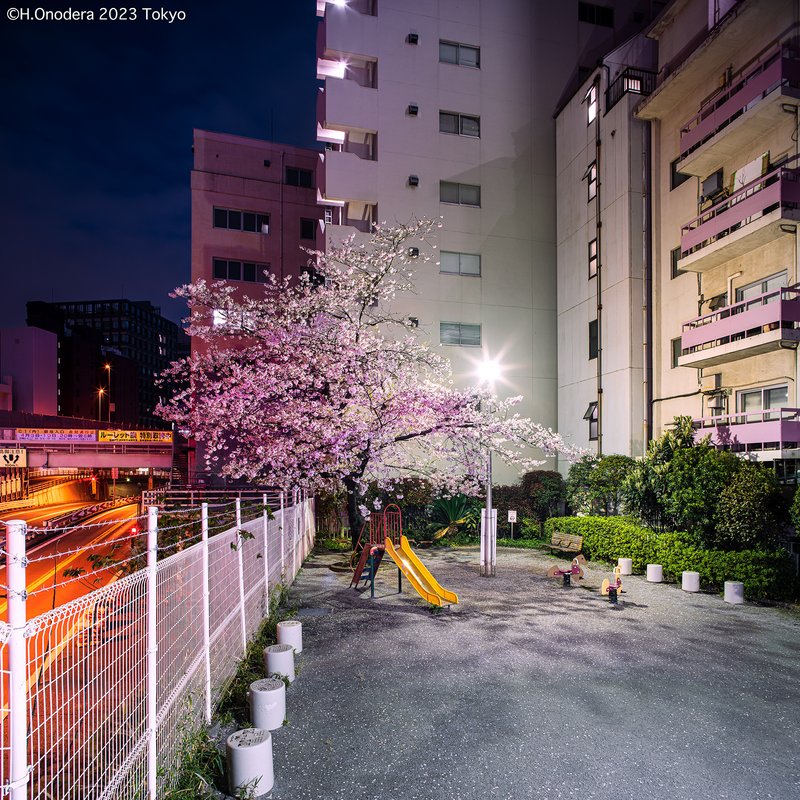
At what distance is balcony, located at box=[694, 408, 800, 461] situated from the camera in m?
14.2

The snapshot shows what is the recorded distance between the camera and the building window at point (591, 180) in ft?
75.2

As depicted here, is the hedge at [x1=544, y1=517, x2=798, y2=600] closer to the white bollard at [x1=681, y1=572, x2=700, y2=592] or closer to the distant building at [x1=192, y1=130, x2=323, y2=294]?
the white bollard at [x1=681, y1=572, x2=700, y2=592]

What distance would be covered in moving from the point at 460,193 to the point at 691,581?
18760mm

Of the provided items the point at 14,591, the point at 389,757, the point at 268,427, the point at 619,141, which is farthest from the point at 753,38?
the point at 14,591

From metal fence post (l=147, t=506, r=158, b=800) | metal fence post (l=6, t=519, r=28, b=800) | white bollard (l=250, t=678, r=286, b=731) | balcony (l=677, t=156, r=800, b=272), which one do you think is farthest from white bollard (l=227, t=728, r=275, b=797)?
balcony (l=677, t=156, r=800, b=272)

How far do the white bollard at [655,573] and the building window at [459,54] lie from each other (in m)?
22.9

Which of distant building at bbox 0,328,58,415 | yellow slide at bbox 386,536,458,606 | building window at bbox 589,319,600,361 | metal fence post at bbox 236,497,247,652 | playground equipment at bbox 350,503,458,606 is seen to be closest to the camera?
metal fence post at bbox 236,497,247,652

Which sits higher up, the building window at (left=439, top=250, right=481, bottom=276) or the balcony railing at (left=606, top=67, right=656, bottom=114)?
the balcony railing at (left=606, top=67, right=656, bottom=114)

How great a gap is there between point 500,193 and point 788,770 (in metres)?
24.1

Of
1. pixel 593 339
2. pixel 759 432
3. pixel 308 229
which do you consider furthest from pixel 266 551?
pixel 308 229

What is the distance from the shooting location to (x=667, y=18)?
819 inches

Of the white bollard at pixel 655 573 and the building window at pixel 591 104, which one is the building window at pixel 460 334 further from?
the white bollard at pixel 655 573

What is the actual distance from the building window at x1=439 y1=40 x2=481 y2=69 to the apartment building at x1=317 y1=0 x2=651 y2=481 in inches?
2.3

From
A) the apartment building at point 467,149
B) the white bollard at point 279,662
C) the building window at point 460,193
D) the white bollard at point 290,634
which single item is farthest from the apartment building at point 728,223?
the white bollard at point 279,662
